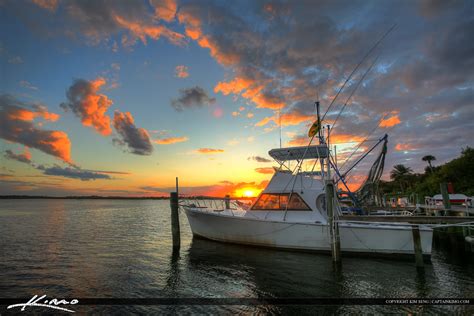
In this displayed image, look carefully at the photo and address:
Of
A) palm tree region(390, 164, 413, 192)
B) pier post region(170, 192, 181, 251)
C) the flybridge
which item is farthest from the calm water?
palm tree region(390, 164, 413, 192)

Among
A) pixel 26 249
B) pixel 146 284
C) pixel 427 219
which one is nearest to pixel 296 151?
pixel 427 219

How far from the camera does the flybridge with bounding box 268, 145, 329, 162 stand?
41.3 feet

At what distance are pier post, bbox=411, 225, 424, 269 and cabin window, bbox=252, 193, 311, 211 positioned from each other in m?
4.16

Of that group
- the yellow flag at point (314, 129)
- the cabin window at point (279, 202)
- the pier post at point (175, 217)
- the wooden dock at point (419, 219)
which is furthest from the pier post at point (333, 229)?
the pier post at point (175, 217)

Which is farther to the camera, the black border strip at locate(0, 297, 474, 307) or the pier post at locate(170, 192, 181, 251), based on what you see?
the pier post at locate(170, 192, 181, 251)

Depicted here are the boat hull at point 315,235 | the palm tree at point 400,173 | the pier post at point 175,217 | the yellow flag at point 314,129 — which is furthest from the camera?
the palm tree at point 400,173

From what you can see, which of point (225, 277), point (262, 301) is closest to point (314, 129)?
point (225, 277)

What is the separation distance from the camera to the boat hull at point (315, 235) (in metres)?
10.3

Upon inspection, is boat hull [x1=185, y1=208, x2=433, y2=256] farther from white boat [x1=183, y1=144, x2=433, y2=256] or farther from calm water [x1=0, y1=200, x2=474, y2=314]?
calm water [x1=0, y1=200, x2=474, y2=314]

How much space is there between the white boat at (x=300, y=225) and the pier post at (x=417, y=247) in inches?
10.9

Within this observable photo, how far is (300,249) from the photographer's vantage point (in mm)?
11734

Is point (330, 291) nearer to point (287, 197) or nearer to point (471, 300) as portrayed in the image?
point (471, 300)

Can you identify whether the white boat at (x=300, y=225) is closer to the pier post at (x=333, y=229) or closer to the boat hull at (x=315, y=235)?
the boat hull at (x=315, y=235)

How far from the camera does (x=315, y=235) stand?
1138 centimetres
